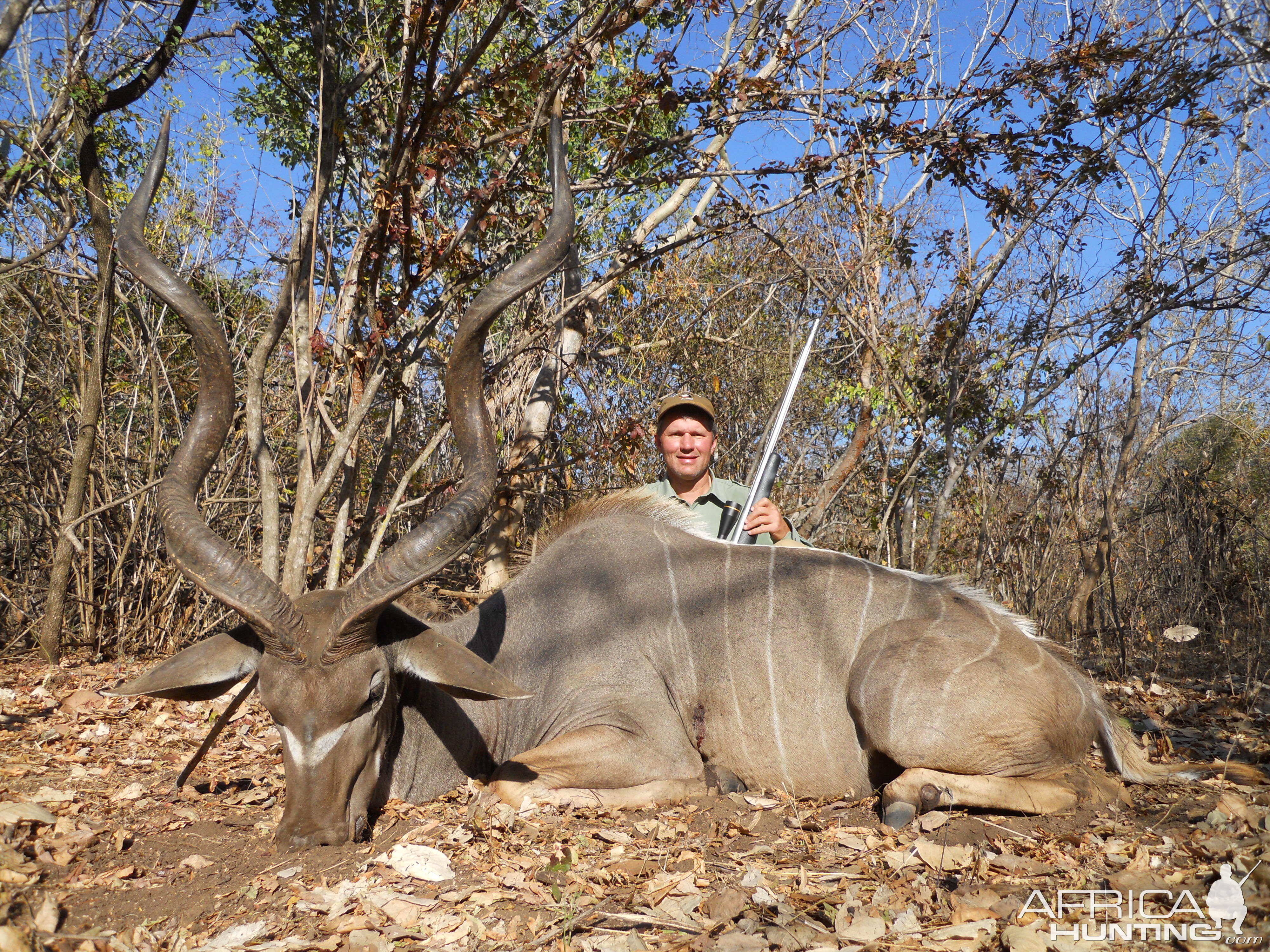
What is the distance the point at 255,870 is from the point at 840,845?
76.0 inches

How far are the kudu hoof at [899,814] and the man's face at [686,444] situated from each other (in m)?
2.35

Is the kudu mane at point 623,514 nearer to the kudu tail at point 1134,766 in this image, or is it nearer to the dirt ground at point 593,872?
the kudu tail at point 1134,766

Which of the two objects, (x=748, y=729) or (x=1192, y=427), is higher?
(x=1192, y=427)

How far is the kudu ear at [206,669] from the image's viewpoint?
315cm

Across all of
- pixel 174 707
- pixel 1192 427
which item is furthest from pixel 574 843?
pixel 1192 427

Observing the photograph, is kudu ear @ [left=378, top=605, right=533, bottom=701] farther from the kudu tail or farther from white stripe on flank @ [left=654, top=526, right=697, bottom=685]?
the kudu tail

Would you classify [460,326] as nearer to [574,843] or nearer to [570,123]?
[574,843]

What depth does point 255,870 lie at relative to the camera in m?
2.80

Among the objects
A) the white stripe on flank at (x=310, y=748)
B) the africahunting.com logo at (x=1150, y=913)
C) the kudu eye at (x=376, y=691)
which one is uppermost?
the kudu eye at (x=376, y=691)

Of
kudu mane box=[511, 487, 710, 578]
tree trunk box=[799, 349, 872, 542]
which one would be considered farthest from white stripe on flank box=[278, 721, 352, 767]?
tree trunk box=[799, 349, 872, 542]

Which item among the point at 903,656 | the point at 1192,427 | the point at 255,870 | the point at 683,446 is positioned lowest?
the point at 255,870

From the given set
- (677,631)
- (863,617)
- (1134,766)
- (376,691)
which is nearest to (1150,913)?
(1134,766)

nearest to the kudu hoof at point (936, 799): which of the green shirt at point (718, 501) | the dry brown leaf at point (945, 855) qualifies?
the dry brown leaf at point (945, 855)

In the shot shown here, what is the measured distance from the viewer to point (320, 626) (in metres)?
3.15
